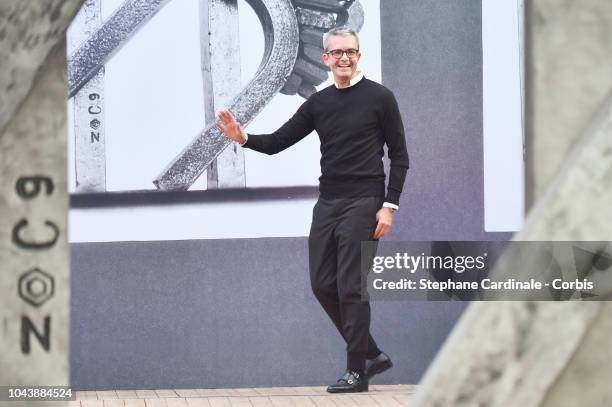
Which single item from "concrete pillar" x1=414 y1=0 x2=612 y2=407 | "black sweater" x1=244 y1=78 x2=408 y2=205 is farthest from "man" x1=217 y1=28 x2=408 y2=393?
"concrete pillar" x1=414 y1=0 x2=612 y2=407

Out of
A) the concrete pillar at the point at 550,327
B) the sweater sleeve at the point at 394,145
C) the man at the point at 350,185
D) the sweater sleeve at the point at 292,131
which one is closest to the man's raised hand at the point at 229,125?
the man at the point at 350,185

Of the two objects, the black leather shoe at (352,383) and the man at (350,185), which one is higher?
the man at (350,185)

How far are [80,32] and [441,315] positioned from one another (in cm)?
251

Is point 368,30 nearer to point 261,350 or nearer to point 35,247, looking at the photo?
point 261,350

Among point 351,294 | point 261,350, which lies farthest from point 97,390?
point 351,294

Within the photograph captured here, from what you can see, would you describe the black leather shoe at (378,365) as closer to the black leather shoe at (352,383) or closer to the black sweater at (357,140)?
the black leather shoe at (352,383)

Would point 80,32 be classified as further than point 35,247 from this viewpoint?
Yes

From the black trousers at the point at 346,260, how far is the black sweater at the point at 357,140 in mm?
65

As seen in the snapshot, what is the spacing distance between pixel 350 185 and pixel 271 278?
4.58 ft

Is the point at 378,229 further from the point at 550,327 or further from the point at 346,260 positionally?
the point at 550,327

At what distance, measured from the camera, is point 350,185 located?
175 inches

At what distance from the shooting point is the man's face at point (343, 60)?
14.7ft

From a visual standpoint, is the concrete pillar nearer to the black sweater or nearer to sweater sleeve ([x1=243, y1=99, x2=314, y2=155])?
the black sweater

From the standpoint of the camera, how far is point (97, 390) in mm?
5641
